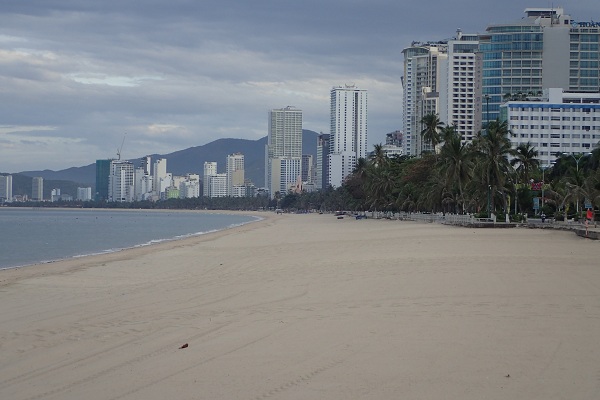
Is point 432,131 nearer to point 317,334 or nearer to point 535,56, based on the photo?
point 535,56

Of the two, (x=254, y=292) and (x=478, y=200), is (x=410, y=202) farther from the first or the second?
(x=254, y=292)

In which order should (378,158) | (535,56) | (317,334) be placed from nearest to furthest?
(317,334), (378,158), (535,56)

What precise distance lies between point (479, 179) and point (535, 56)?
276 feet

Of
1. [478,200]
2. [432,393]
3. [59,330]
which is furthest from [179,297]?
[478,200]

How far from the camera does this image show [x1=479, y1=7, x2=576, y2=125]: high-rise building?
5305 inches

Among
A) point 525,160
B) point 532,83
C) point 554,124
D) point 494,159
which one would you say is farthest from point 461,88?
point 494,159

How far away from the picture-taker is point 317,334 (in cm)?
1088

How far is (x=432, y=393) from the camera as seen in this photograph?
7551 mm

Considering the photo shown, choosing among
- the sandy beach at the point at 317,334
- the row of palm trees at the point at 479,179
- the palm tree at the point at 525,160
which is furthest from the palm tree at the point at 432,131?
the sandy beach at the point at 317,334

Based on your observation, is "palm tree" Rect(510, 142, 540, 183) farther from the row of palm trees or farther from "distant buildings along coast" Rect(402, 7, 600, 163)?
"distant buildings along coast" Rect(402, 7, 600, 163)

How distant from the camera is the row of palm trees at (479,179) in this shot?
57000 millimetres

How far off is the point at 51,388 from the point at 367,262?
15373 mm

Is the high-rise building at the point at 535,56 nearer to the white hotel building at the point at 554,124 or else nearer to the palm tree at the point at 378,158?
the white hotel building at the point at 554,124

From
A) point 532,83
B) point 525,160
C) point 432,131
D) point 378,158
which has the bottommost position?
point 525,160
